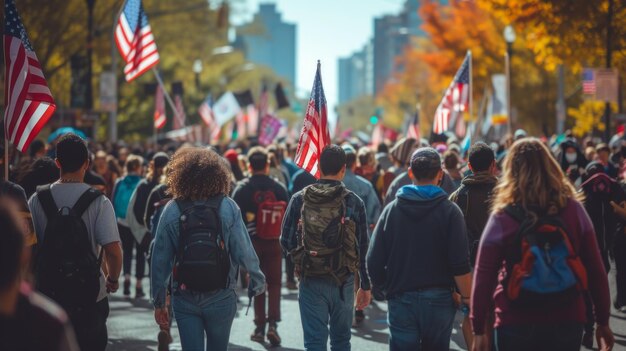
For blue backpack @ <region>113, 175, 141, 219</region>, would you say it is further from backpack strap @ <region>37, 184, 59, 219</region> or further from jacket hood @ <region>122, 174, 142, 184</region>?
backpack strap @ <region>37, 184, 59, 219</region>

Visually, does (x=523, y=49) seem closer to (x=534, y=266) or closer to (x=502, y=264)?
(x=502, y=264)

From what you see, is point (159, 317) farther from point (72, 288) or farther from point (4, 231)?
point (4, 231)

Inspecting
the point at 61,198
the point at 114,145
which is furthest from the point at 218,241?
the point at 114,145

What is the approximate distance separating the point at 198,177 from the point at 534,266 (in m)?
2.44

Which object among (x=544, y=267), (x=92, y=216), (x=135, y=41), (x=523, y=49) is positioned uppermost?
(x=523, y=49)

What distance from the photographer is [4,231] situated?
334 cm

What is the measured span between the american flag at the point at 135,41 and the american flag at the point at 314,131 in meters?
7.40

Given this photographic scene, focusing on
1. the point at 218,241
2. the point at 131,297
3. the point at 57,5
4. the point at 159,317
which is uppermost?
the point at 57,5

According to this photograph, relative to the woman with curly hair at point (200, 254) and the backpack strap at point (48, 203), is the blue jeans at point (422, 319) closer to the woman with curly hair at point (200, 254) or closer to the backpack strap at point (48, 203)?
the woman with curly hair at point (200, 254)

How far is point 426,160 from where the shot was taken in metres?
6.86

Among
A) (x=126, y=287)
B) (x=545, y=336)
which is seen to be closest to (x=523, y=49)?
(x=126, y=287)

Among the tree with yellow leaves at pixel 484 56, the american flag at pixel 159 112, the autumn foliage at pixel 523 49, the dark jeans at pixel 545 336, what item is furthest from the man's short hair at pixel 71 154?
the tree with yellow leaves at pixel 484 56

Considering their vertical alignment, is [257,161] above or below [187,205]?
above

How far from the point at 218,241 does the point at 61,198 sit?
102 centimetres
